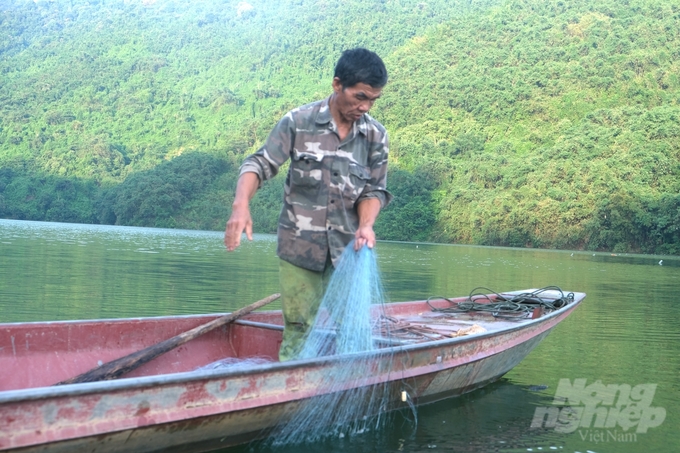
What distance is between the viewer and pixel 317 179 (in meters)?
4.46

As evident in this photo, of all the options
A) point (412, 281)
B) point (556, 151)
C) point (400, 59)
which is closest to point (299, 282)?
point (412, 281)

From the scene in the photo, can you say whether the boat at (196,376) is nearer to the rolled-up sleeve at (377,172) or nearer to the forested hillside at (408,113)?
the rolled-up sleeve at (377,172)

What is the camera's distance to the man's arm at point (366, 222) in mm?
4375

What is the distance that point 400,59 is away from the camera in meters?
104

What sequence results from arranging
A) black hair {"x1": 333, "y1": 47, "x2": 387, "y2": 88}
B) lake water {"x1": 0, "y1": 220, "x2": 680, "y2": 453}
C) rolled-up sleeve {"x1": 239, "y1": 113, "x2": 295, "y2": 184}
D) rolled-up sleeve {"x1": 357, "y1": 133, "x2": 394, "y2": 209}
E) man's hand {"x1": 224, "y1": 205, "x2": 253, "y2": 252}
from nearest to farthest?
man's hand {"x1": 224, "y1": 205, "x2": 253, "y2": 252}
black hair {"x1": 333, "y1": 47, "x2": 387, "y2": 88}
rolled-up sleeve {"x1": 239, "y1": 113, "x2": 295, "y2": 184}
rolled-up sleeve {"x1": 357, "y1": 133, "x2": 394, "y2": 209}
lake water {"x1": 0, "y1": 220, "x2": 680, "y2": 453}

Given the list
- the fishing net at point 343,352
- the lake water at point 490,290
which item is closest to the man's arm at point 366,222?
the fishing net at point 343,352

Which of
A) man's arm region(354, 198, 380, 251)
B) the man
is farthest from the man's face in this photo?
man's arm region(354, 198, 380, 251)

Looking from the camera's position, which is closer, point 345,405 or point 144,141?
point 345,405

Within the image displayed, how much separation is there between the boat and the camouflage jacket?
2.34 feet

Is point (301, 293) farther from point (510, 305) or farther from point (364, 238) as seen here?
point (510, 305)

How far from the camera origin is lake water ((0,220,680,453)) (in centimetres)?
577

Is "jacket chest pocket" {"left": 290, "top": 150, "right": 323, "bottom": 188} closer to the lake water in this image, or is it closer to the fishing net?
the fishing net

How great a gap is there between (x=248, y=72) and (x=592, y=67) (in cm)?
5954

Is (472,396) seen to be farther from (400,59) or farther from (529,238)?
(400,59)
